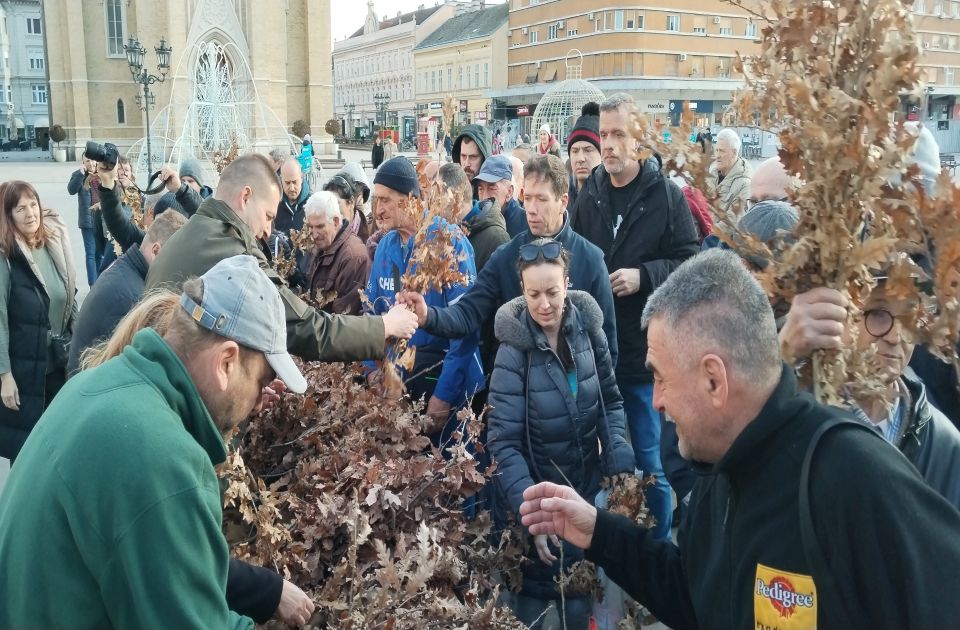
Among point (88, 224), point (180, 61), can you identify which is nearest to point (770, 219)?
point (88, 224)

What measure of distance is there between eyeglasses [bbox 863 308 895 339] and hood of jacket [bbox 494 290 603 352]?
180 centimetres

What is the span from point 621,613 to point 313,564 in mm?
1319

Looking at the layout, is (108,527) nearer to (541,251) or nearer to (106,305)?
(541,251)

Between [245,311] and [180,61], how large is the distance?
1766 inches

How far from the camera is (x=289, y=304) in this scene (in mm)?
3609

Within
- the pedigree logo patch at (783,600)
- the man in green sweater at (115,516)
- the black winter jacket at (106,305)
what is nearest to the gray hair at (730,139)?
the black winter jacket at (106,305)

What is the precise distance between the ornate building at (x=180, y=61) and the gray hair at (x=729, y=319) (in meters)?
43.1

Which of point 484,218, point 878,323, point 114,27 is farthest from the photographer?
point 114,27

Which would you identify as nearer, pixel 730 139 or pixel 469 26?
pixel 730 139

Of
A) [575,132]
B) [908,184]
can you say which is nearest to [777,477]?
[908,184]

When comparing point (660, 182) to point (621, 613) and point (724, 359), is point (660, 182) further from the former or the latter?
point (724, 359)

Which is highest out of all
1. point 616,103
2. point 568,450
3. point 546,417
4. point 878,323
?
point 616,103

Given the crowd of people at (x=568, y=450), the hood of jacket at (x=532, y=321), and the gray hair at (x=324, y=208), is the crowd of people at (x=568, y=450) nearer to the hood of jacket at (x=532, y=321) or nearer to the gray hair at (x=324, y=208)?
the hood of jacket at (x=532, y=321)

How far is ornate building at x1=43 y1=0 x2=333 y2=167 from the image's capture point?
45.3m
